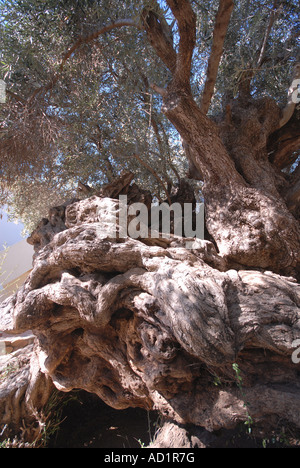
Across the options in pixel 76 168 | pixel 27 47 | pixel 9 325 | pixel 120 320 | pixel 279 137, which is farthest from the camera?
pixel 76 168

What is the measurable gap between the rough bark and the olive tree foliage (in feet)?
6.60

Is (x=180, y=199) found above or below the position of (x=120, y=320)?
above

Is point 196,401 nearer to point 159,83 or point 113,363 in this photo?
point 113,363

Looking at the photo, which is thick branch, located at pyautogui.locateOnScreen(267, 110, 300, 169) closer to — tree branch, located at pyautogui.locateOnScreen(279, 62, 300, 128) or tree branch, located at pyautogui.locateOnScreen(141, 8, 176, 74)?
tree branch, located at pyautogui.locateOnScreen(279, 62, 300, 128)

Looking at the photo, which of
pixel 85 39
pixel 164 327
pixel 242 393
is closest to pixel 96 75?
pixel 85 39

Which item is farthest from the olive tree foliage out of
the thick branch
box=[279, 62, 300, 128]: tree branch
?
the thick branch

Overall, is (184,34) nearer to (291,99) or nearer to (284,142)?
(291,99)

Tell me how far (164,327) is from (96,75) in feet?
13.3

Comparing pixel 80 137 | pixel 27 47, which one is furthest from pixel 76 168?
pixel 27 47

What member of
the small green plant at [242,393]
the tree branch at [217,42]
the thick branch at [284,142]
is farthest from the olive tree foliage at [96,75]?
the small green plant at [242,393]

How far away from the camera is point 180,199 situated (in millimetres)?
4895

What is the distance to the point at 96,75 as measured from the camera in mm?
4672

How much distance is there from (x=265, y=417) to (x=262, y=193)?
2527 millimetres

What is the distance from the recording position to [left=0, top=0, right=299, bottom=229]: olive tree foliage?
3.86 m
